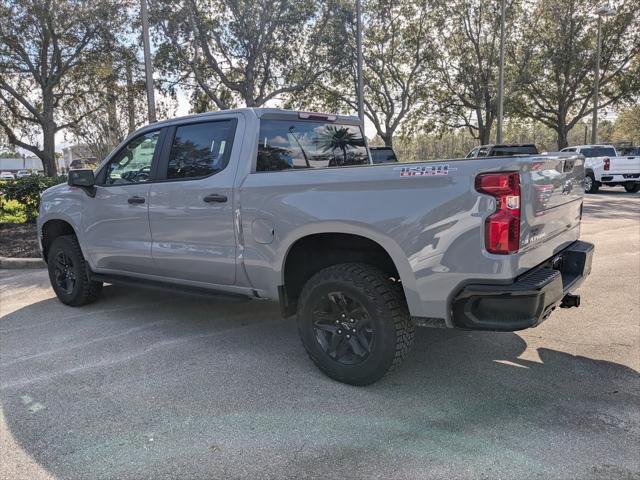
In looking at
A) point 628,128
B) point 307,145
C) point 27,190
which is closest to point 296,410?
point 307,145

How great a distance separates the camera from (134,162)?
479cm

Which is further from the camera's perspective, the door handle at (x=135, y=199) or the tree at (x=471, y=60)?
the tree at (x=471, y=60)

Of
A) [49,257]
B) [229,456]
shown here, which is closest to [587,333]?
[229,456]

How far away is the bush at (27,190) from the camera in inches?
426

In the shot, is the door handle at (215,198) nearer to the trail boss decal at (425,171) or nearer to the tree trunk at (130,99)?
the trail boss decal at (425,171)

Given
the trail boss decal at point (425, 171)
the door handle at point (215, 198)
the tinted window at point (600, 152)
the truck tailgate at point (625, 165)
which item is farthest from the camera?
the tinted window at point (600, 152)

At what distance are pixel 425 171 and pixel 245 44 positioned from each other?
66.3 ft

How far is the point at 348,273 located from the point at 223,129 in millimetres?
1663

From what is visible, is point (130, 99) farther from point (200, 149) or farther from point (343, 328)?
point (343, 328)

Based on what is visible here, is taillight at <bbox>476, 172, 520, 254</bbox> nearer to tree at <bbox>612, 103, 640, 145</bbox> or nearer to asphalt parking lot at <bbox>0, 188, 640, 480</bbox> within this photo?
asphalt parking lot at <bbox>0, 188, 640, 480</bbox>

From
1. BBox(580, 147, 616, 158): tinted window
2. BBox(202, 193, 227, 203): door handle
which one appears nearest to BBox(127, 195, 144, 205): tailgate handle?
BBox(202, 193, 227, 203): door handle

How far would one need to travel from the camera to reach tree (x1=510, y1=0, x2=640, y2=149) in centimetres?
2753

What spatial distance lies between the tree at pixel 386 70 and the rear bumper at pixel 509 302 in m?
22.3

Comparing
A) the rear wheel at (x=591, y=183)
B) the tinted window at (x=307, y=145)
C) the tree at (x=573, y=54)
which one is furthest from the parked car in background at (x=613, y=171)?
the tinted window at (x=307, y=145)
